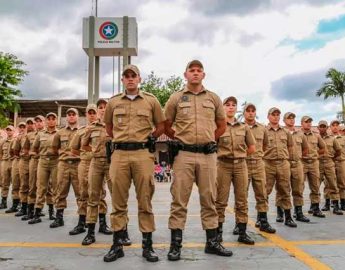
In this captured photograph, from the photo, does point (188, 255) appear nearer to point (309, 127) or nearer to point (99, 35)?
point (309, 127)

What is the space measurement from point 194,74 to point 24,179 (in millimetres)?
4778

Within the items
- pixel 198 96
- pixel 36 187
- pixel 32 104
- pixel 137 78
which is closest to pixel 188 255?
pixel 198 96

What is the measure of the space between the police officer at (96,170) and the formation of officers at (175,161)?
1 cm

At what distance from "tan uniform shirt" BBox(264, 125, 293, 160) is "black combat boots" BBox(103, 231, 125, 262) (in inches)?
123

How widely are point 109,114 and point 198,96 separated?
1.10 m

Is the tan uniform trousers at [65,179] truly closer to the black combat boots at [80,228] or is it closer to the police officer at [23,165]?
the black combat boots at [80,228]

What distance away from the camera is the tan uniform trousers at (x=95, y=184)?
204 inches

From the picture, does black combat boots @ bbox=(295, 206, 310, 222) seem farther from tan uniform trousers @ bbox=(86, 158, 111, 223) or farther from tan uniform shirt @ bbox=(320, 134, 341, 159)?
tan uniform trousers @ bbox=(86, 158, 111, 223)

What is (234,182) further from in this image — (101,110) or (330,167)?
(330,167)

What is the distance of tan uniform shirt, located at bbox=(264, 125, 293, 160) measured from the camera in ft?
21.3

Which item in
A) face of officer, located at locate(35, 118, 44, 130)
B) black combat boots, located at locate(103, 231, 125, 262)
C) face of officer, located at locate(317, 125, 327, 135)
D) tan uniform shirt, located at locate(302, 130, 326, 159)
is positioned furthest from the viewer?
face of officer, located at locate(317, 125, 327, 135)

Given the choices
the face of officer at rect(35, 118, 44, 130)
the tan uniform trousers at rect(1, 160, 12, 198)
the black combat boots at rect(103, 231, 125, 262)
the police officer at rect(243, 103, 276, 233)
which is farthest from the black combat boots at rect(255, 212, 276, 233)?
the tan uniform trousers at rect(1, 160, 12, 198)

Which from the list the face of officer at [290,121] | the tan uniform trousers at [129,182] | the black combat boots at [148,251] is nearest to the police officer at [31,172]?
the tan uniform trousers at [129,182]

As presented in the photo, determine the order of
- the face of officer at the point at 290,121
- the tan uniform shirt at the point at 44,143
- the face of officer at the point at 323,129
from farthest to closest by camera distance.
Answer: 1. the face of officer at the point at 323,129
2. the face of officer at the point at 290,121
3. the tan uniform shirt at the point at 44,143
